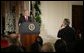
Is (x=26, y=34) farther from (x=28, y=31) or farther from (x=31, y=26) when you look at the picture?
(x=31, y=26)

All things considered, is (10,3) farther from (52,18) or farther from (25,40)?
(25,40)

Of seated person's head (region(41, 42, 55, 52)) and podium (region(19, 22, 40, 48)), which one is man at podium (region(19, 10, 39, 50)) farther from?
seated person's head (region(41, 42, 55, 52))

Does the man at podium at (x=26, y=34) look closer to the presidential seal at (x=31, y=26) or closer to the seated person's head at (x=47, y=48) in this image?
the presidential seal at (x=31, y=26)

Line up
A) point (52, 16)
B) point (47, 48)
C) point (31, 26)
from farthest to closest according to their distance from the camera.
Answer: point (52, 16) → point (31, 26) → point (47, 48)

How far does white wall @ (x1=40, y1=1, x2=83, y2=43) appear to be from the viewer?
733cm

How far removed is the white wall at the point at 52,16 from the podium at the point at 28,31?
7.05 feet

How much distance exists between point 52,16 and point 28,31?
8.09 feet

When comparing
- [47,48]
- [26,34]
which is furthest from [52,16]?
[47,48]

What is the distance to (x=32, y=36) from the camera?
5152 millimetres

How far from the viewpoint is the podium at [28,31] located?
502 centimetres

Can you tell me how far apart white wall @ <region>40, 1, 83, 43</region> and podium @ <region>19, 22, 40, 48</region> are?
7.05 feet

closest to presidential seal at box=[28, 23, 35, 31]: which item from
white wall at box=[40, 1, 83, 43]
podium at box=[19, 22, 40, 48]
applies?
podium at box=[19, 22, 40, 48]

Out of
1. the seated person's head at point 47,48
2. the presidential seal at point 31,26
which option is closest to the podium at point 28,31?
the presidential seal at point 31,26

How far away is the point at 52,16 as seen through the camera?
7391 mm
